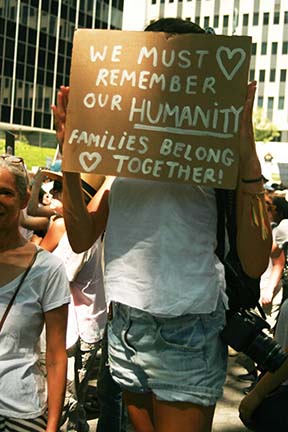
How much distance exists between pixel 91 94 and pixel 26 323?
31.4 inches

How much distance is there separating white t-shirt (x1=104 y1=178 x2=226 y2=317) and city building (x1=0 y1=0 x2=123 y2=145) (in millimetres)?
51443

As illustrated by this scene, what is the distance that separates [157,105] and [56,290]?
0.73 meters

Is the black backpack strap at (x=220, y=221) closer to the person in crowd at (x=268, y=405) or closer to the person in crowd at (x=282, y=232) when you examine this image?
the person in crowd at (x=268, y=405)

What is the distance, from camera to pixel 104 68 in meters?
2.50

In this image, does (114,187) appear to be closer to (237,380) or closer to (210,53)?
(210,53)

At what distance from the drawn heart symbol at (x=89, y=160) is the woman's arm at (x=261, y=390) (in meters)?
0.99

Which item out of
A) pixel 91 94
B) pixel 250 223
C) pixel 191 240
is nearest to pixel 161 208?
pixel 191 240

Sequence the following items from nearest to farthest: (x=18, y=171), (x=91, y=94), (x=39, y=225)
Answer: (x=91, y=94) → (x=18, y=171) → (x=39, y=225)

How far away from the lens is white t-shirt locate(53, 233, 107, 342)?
14.9 feet

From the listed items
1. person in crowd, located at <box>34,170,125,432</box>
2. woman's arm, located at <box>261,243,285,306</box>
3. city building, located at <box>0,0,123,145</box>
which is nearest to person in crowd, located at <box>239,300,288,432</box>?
person in crowd, located at <box>34,170,125,432</box>

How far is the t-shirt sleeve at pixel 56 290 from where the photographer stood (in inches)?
104

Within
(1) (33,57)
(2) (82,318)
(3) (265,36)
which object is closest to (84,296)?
(2) (82,318)

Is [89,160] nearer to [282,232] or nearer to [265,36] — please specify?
[282,232]

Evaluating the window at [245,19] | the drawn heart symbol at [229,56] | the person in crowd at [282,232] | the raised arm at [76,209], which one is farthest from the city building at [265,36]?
the drawn heart symbol at [229,56]
